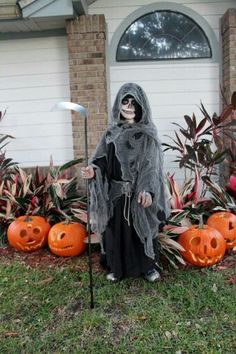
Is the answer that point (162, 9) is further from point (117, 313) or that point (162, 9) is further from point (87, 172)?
point (117, 313)

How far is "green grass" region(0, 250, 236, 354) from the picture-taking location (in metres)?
2.58

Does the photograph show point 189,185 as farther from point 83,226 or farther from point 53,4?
point 53,4

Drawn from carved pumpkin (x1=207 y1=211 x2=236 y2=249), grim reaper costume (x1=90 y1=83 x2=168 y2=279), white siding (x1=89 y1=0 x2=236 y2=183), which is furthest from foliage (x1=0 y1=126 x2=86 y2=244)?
white siding (x1=89 y1=0 x2=236 y2=183)

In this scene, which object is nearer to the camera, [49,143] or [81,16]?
[81,16]

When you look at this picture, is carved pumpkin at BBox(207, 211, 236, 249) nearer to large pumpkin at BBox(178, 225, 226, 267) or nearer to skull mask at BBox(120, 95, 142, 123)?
large pumpkin at BBox(178, 225, 226, 267)

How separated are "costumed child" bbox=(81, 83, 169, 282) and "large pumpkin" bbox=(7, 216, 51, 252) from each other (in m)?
0.88

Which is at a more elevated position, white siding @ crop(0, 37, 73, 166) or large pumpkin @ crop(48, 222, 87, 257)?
white siding @ crop(0, 37, 73, 166)

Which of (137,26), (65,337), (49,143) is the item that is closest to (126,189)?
(65,337)

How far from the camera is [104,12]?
17.1 feet

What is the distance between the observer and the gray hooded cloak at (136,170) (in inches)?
119

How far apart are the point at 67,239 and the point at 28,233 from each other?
1.42ft

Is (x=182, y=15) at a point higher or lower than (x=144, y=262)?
higher

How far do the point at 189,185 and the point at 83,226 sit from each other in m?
1.29

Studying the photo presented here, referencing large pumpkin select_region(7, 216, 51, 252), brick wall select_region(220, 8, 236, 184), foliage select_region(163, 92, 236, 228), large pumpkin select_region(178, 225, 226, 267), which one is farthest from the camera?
brick wall select_region(220, 8, 236, 184)
